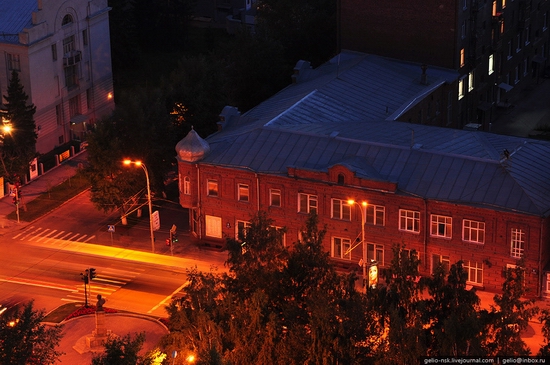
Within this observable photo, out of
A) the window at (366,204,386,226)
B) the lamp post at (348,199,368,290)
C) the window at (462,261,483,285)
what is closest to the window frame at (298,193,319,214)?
the lamp post at (348,199,368,290)

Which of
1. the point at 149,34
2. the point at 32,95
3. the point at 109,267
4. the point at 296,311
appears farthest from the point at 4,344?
the point at 149,34

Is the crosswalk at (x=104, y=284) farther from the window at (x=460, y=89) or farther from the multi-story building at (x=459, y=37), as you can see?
the window at (x=460, y=89)

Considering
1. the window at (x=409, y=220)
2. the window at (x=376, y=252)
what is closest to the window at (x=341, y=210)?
the window at (x=376, y=252)

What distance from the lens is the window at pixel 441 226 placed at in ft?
274

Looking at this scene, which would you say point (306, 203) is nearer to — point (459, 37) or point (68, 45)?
point (459, 37)

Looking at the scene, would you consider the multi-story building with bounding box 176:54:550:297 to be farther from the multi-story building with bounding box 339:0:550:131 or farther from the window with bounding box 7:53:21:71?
the window with bounding box 7:53:21:71

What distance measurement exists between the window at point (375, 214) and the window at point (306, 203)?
427 centimetres

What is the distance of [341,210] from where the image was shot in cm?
8656

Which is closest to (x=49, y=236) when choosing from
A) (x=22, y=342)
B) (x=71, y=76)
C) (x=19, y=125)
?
(x=19, y=125)

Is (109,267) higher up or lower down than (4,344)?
lower down

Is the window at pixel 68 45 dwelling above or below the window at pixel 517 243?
above

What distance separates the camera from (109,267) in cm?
8931

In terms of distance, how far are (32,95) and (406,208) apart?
4542 centimetres

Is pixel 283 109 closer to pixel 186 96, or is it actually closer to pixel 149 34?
pixel 186 96
